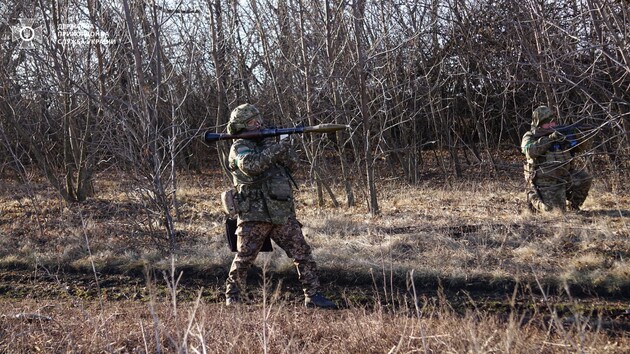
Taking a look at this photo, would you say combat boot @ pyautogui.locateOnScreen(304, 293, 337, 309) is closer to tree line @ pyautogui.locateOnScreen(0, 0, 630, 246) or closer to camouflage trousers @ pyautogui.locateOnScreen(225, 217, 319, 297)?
camouflage trousers @ pyautogui.locateOnScreen(225, 217, 319, 297)

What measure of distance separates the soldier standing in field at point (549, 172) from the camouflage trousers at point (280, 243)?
4.39m

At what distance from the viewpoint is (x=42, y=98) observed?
1205 cm

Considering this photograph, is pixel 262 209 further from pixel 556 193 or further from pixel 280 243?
pixel 556 193

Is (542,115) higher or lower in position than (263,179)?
higher

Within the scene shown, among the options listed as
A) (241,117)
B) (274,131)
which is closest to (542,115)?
(274,131)

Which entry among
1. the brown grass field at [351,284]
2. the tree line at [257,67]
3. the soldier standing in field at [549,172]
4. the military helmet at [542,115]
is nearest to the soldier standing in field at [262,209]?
the brown grass field at [351,284]

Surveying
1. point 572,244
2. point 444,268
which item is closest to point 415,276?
point 444,268

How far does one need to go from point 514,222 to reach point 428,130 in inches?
408

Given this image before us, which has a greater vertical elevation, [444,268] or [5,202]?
[5,202]

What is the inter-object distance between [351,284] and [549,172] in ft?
12.8

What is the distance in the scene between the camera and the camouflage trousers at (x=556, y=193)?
900 cm

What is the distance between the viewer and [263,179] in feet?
17.7

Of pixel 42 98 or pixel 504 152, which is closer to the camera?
pixel 42 98

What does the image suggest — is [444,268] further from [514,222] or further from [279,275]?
[514,222]
